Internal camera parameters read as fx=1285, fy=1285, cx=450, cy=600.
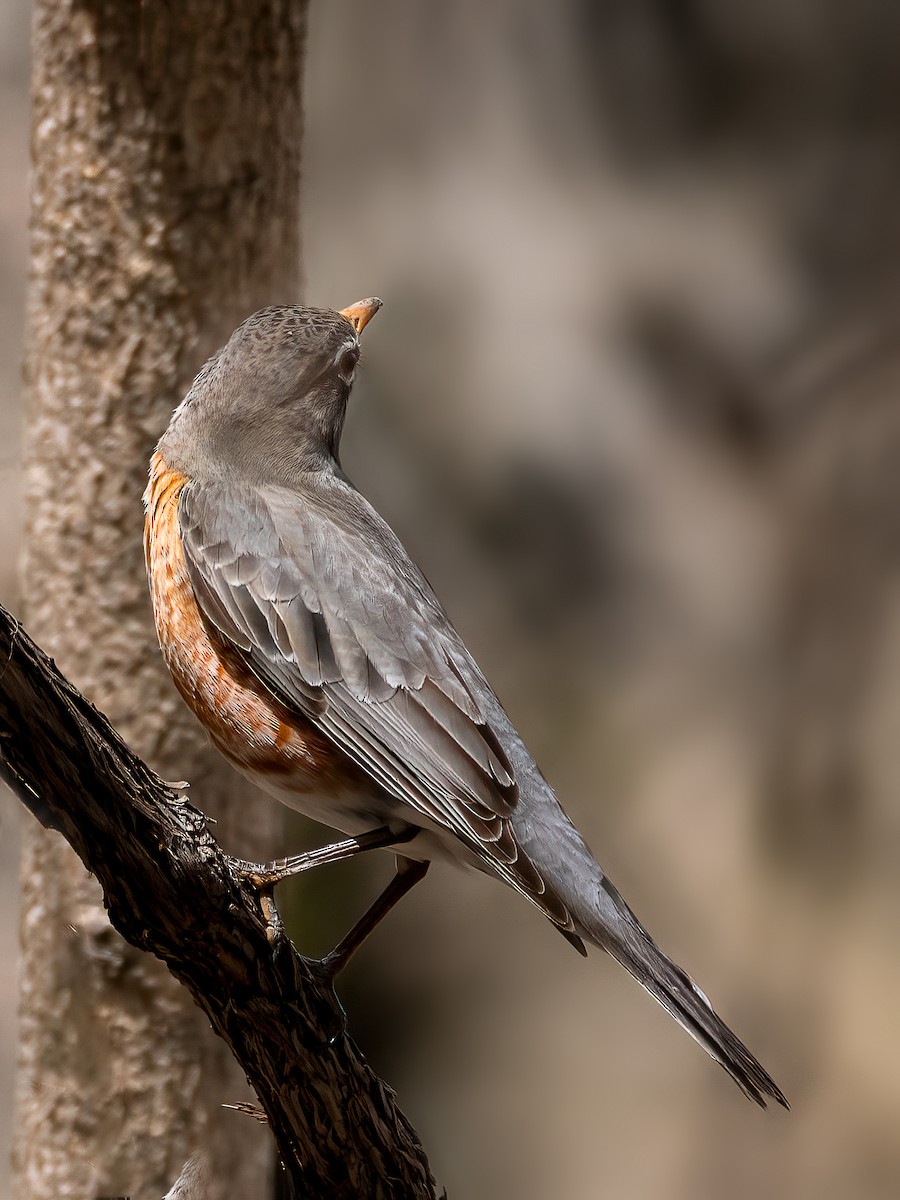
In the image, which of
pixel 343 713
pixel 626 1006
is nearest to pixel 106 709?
pixel 343 713

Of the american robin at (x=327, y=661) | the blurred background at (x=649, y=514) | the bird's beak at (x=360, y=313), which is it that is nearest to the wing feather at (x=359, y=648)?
the american robin at (x=327, y=661)

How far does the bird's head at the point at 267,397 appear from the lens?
210 centimetres

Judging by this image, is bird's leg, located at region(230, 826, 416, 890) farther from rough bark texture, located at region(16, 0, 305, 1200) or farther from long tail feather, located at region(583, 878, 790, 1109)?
rough bark texture, located at region(16, 0, 305, 1200)

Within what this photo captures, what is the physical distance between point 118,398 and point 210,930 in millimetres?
1673

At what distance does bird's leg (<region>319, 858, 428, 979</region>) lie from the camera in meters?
1.93

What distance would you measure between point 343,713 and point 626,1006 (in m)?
4.49

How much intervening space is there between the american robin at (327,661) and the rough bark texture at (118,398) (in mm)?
920

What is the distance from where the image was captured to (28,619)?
10.2ft

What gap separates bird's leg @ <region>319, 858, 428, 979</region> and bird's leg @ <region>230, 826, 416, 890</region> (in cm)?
13

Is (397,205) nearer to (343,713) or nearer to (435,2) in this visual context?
(435,2)

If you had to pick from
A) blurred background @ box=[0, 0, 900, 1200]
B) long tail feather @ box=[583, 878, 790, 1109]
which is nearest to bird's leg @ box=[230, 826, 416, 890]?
long tail feather @ box=[583, 878, 790, 1109]

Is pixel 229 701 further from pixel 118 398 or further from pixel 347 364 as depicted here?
pixel 118 398

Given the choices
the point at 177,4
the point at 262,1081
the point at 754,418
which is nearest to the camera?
the point at 262,1081

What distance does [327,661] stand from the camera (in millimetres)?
1943
